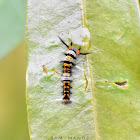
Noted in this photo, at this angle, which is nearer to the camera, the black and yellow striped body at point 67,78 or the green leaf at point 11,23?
the black and yellow striped body at point 67,78

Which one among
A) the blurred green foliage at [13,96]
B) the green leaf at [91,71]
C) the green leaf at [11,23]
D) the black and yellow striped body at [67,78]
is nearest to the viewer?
the green leaf at [91,71]

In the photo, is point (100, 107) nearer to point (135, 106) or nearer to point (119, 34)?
point (135, 106)

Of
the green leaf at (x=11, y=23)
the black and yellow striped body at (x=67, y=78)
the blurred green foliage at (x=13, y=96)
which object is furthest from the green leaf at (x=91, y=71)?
the blurred green foliage at (x=13, y=96)

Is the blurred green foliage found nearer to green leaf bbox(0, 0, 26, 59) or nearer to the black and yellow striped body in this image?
green leaf bbox(0, 0, 26, 59)

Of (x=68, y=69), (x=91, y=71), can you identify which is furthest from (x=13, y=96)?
(x=91, y=71)

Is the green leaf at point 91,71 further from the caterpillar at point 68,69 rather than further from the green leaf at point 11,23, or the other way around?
the green leaf at point 11,23

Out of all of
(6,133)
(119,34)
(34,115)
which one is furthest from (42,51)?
(6,133)

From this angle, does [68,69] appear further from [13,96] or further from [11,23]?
[13,96]

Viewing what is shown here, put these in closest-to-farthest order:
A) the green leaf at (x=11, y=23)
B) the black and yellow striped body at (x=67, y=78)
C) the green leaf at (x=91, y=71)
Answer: the green leaf at (x=91, y=71) → the black and yellow striped body at (x=67, y=78) → the green leaf at (x=11, y=23)
